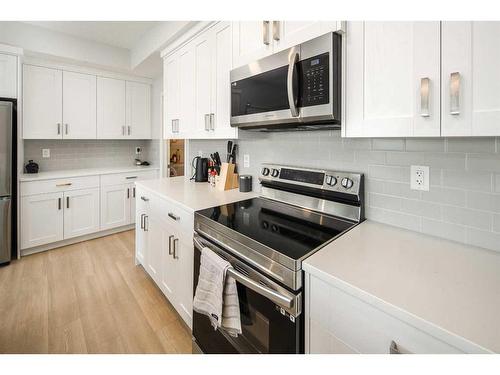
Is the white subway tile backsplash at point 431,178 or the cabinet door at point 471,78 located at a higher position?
the cabinet door at point 471,78

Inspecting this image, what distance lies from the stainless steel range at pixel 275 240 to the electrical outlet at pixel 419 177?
0.23 m

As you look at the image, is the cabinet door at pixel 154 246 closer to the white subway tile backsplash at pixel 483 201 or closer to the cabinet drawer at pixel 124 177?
the cabinet drawer at pixel 124 177

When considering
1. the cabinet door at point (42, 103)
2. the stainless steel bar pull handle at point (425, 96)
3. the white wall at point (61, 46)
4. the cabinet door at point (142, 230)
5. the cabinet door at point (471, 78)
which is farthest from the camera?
the cabinet door at point (42, 103)

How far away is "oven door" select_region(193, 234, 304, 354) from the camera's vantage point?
1.00 m

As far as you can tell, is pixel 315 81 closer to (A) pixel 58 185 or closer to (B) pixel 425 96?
(B) pixel 425 96

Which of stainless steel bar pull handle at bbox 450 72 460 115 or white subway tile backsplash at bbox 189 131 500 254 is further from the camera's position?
white subway tile backsplash at bbox 189 131 500 254

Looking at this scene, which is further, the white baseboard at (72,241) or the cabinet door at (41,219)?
the white baseboard at (72,241)

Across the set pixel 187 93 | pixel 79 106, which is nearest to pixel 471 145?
pixel 187 93

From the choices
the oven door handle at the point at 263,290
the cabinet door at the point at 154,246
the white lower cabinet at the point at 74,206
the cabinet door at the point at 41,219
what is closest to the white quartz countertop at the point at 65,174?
the white lower cabinet at the point at 74,206

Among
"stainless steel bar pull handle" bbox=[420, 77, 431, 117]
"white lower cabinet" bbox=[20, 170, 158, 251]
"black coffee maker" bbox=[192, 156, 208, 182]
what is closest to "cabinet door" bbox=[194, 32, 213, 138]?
"black coffee maker" bbox=[192, 156, 208, 182]

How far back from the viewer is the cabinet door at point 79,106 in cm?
337

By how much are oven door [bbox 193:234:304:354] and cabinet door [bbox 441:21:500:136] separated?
79 cm

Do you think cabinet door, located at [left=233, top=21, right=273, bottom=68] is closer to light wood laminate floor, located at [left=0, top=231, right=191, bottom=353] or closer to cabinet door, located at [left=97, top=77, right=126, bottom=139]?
light wood laminate floor, located at [left=0, top=231, right=191, bottom=353]

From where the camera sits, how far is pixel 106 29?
119 inches
